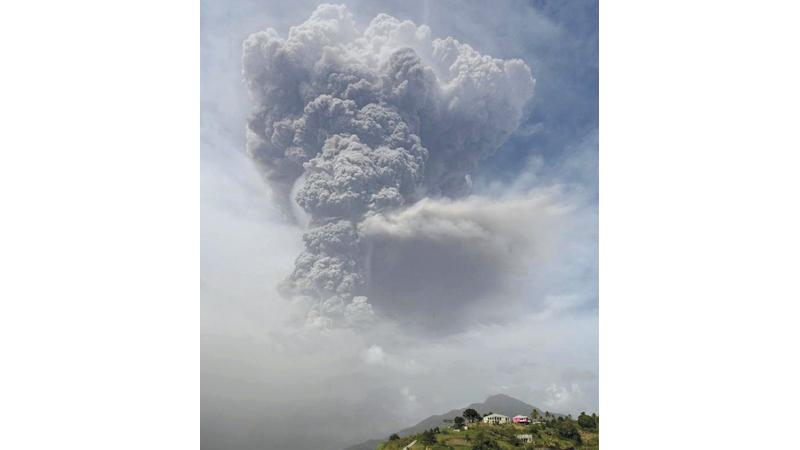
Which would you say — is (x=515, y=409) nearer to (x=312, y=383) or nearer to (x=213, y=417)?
(x=312, y=383)

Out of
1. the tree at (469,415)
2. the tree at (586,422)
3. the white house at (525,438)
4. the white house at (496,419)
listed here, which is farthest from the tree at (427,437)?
the tree at (586,422)

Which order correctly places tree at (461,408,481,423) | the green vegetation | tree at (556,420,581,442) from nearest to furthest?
the green vegetation, tree at (461,408,481,423), tree at (556,420,581,442)

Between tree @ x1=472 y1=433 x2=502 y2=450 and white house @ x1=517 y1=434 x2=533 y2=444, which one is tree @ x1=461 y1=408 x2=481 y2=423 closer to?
tree @ x1=472 y1=433 x2=502 y2=450

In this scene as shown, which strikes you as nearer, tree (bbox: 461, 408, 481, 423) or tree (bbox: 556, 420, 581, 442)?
tree (bbox: 461, 408, 481, 423)

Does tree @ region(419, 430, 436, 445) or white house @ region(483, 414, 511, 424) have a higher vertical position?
white house @ region(483, 414, 511, 424)

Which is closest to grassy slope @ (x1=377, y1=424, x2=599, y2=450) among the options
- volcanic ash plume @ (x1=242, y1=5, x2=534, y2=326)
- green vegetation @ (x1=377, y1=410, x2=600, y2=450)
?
green vegetation @ (x1=377, y1=410, x2=600, y2=450)

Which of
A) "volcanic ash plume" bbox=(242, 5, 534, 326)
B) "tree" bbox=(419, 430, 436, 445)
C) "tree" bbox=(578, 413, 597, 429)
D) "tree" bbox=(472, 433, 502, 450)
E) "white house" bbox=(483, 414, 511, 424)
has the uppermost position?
"volcanic ash plume" bbox=(242, 5, 534, 326)

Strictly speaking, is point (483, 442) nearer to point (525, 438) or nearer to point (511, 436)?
point (511, 436)

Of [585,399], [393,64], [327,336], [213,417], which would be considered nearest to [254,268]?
[327,336]
